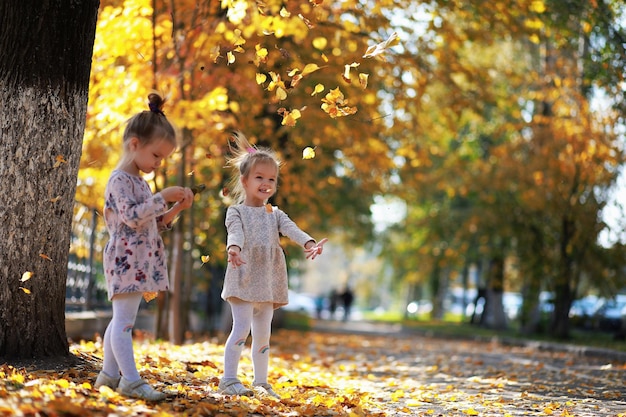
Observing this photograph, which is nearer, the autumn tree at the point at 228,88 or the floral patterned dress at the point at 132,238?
the floral patterned dress at the point at 132,238

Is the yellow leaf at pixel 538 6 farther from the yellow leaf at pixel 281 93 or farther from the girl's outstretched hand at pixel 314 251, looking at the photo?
the girl's outstretched hand at pixel 314 251

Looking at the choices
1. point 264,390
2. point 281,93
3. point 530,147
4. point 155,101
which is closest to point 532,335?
point 530,147

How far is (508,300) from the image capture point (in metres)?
53.6

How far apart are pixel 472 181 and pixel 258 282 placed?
18.1 metres

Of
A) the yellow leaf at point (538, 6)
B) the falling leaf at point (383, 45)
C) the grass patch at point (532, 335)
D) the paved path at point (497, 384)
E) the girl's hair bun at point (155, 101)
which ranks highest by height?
the yellow leaf at point (538, 6)

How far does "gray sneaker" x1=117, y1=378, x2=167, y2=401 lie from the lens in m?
5.20

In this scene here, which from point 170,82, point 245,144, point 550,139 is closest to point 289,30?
point 170,82

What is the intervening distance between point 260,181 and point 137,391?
1.76m

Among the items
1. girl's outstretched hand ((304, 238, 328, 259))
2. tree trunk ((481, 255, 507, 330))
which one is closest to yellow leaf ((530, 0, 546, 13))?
girl's outstretched hand ((304, 238, 328, 259))

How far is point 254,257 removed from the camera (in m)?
6.19

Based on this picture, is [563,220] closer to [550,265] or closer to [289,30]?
[550,265]

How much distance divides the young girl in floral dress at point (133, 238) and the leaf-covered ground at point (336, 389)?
0.71ft

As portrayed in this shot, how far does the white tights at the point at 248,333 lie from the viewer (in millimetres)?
6191

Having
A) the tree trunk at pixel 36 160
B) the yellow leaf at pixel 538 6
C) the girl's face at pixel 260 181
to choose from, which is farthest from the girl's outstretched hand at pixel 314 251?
the yellow leaf at pixel 538 6
